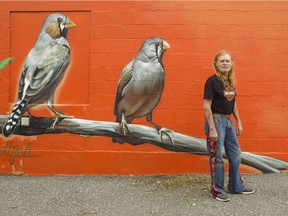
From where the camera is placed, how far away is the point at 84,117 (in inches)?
192

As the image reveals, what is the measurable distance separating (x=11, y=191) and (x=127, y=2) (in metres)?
2.79

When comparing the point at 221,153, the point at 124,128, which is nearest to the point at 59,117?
the point at 124,128

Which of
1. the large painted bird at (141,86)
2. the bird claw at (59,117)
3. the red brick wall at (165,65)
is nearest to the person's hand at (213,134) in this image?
the red brick wall at (165,65)

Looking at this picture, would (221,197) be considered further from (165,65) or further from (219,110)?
(165,65)

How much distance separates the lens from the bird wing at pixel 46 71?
4906 millimetres

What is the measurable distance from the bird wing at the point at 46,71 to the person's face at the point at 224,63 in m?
2.09

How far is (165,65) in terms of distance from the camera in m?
4.84

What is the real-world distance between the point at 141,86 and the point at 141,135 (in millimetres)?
659

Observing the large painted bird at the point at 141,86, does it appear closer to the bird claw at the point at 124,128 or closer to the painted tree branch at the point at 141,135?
the bird claw at the point at 124,128

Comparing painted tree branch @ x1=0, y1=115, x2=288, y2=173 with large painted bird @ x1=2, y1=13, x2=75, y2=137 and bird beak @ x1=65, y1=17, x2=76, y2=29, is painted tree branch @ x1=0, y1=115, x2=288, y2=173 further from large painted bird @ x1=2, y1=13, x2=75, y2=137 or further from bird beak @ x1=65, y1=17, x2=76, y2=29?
bird beak @ x1=65, y1=17, x2=76, y2=29

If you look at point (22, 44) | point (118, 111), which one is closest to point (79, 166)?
point (118, 111)

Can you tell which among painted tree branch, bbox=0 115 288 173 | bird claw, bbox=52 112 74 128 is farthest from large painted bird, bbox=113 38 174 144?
bird claw, bbox=52 112 74 128

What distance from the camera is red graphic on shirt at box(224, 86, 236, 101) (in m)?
3.97

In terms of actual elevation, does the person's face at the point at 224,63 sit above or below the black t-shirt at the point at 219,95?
above
